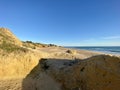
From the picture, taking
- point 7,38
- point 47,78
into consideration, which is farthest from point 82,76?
point 7,38

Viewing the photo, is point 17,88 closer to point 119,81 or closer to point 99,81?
point 99,81

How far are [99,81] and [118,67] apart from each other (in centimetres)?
105

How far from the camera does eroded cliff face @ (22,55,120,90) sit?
7684 millimetres

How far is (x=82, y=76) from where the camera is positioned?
851 centimetres

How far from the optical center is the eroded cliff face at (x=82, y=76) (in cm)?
768

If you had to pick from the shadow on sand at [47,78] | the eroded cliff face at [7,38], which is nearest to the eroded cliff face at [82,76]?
the shadow on sand at [47,78]

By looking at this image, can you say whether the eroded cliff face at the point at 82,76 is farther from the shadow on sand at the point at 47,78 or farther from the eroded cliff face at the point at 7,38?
the eroded cliff face at the point at 7,38

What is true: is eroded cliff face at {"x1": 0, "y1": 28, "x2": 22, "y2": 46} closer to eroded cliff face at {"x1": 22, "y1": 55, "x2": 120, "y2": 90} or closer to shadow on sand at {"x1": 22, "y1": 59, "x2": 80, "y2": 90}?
shadow on sand at {"x1": 22, "y1": 59, "x2": 80, "y2": 90}

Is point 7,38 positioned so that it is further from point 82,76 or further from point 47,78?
point 82,76

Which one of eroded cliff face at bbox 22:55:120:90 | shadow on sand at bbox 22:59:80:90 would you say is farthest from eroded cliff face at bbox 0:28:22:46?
eroded cliff face at bbox 22:55:120:90

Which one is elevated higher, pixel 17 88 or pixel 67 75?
pixel 67 75

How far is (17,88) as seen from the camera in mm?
9391

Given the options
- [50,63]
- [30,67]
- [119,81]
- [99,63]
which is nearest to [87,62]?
[99,63]

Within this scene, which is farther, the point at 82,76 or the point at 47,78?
the point at 47,78
